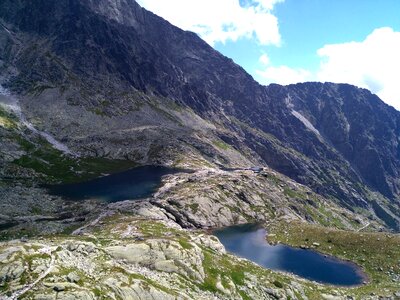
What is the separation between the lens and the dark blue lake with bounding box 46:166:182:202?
13550 centimetres

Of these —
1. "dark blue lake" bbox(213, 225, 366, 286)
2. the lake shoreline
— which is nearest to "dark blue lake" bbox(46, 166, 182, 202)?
the lake shoreline

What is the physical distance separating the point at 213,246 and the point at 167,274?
24.3m

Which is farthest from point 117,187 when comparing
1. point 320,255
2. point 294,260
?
point 320,255

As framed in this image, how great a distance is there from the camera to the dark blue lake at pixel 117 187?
13550 centimetres

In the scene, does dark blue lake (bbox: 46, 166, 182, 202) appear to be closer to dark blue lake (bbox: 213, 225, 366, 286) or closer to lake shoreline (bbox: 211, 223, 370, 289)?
lake shoreline (bbox: 211, 223, 370, 289)

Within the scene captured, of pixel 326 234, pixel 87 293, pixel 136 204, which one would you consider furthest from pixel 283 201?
pixel 87 293

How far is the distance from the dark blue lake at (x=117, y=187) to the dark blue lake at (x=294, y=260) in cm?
4276

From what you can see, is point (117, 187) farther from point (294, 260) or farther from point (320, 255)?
point (320, 255)

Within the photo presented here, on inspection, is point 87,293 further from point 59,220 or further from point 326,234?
point 326,234

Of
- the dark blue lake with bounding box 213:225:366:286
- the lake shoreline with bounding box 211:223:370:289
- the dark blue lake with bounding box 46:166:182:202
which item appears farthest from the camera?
the dark blue lake with bounding box 46:166:182:202

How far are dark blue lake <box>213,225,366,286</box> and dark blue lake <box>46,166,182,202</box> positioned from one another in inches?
1684

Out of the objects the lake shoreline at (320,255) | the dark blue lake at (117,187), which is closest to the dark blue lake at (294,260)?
the lake shoreline at (320,255)

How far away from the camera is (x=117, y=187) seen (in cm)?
15300

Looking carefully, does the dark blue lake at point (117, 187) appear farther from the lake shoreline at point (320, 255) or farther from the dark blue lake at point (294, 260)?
the dark blue lake at point (294, 260)
